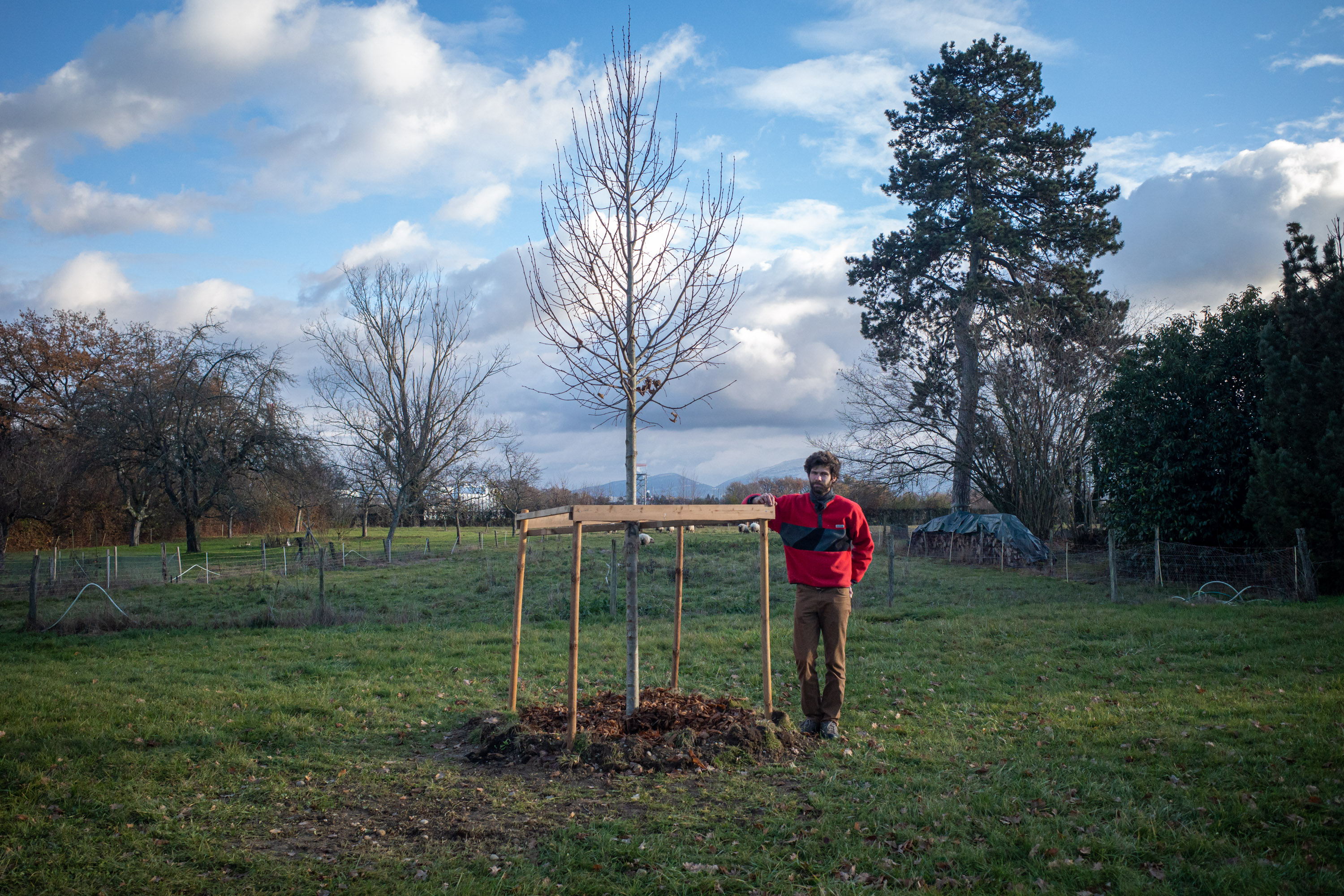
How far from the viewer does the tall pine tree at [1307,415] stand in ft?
43.2

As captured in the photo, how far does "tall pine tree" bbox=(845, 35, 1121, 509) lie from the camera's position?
2636cm

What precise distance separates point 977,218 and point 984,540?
11.0 meters

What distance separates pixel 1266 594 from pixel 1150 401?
575 cm

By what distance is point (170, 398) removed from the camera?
30.0 m

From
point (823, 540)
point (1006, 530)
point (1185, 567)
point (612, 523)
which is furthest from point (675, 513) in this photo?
point (1006, 530)

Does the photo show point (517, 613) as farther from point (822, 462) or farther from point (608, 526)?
point (822, 462)

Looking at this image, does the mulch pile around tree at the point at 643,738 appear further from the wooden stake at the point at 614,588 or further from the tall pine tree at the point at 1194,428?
the tall pine tree at the point at 1194,428

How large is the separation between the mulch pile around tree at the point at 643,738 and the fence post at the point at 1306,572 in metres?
12.0

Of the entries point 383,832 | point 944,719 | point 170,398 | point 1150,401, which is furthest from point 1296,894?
point 170,398

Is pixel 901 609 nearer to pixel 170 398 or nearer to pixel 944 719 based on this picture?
pixel 944 719

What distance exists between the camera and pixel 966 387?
89.4 ft

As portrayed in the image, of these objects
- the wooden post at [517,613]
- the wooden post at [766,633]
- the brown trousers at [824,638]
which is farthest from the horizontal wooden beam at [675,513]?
the wooden post at [517,613]

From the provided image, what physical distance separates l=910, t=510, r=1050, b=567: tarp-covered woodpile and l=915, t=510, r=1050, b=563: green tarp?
14 millimetres

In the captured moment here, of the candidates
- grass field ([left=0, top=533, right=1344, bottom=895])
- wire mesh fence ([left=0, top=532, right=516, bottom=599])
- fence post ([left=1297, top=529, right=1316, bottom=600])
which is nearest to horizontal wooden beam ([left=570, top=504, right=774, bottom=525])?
grass field ([left=0, top=533, right=1344, bottom=895])
